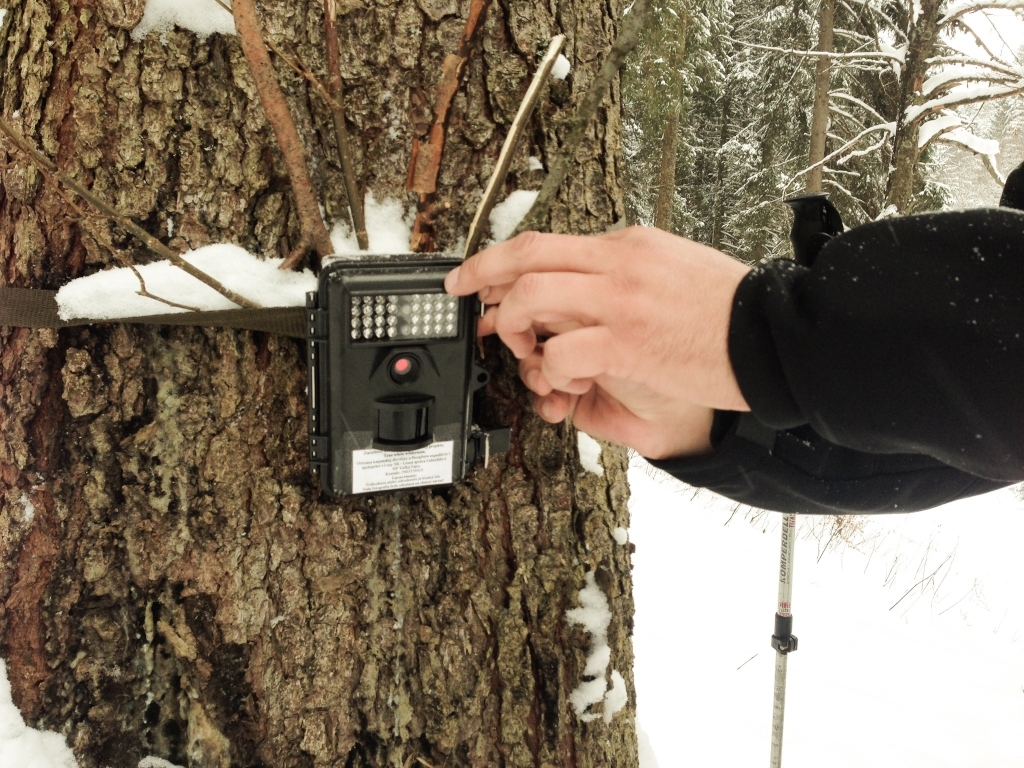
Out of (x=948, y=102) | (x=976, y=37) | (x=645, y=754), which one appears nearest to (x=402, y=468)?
(x=645, y=754)

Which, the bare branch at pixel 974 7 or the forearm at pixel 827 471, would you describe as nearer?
the forearm at pixel 827 471

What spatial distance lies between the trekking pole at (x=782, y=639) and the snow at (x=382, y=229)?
1725mm

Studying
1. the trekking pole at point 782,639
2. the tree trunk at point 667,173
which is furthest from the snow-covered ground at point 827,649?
the tree trunk at point 667,173

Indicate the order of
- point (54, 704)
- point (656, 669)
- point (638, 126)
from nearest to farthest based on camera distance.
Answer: point (54, 704), point (656, 669), point (638, 126)

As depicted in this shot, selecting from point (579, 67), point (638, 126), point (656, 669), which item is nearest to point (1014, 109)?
point (638, 126)

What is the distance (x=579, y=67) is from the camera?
1169 millimetres

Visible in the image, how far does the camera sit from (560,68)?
1128mm

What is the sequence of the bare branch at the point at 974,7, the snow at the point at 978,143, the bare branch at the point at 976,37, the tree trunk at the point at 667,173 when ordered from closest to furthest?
the bare branch at the point at 974,7 < the bare branch at the point at 976,37 < the snow at the point at 978,143 < the tree trunk at the point at 667,173

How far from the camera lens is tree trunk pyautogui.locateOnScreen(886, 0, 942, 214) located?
664 cm

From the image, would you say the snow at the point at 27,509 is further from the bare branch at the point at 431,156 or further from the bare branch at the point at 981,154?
the bare branch at the point at 981,154

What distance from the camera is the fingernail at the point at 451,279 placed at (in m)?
0.95

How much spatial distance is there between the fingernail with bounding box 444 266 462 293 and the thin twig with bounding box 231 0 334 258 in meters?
0.20

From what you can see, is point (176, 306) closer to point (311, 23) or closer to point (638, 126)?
point (311, 23)

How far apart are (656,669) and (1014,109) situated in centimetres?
2356
